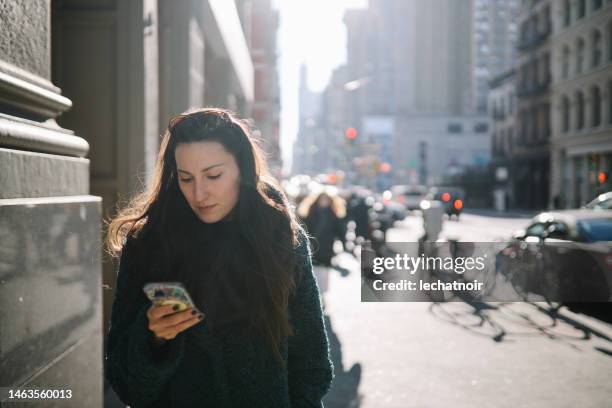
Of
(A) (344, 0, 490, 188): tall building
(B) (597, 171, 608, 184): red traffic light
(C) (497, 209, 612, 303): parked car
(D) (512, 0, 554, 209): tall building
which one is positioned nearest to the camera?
(C) (497, 209, 612, 303): parked car

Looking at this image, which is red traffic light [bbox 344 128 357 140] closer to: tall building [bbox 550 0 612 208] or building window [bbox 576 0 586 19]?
tall building [bbox 550 0 612 208]

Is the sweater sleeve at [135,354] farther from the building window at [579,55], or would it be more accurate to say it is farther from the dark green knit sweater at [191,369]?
the building window at [579,55]

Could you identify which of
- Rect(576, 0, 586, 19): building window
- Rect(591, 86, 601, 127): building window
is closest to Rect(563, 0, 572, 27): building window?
Rect(576, 0, 586, 19): building window

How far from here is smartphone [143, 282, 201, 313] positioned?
2240 mm

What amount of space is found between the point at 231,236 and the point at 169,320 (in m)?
0.49

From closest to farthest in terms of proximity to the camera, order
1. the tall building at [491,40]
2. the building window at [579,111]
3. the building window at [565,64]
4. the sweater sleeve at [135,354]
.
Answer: the sweater sleeve at [135,354] < the building window at [579,111] < the building window at [565,64] < the tall building at [491,40]

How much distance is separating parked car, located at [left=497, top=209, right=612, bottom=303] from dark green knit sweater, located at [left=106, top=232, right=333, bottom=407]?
27.9ft

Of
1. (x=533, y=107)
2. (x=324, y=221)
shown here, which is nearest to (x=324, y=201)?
(x=324, y=221)

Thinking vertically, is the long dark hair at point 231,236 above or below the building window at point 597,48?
below

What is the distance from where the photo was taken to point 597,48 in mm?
40438

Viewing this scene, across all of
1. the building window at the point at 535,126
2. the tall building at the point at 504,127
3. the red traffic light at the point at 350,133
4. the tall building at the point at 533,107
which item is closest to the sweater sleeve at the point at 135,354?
the red traffic light at the point at 350,133

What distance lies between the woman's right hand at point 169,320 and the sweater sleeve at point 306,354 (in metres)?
0.50

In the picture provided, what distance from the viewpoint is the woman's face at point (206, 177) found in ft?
8.74

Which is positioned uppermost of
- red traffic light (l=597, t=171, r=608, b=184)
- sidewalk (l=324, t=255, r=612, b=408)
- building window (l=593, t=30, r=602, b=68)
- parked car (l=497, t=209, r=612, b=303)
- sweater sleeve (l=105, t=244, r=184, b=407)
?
building window (l=593, t=30, r=602, b=68)
